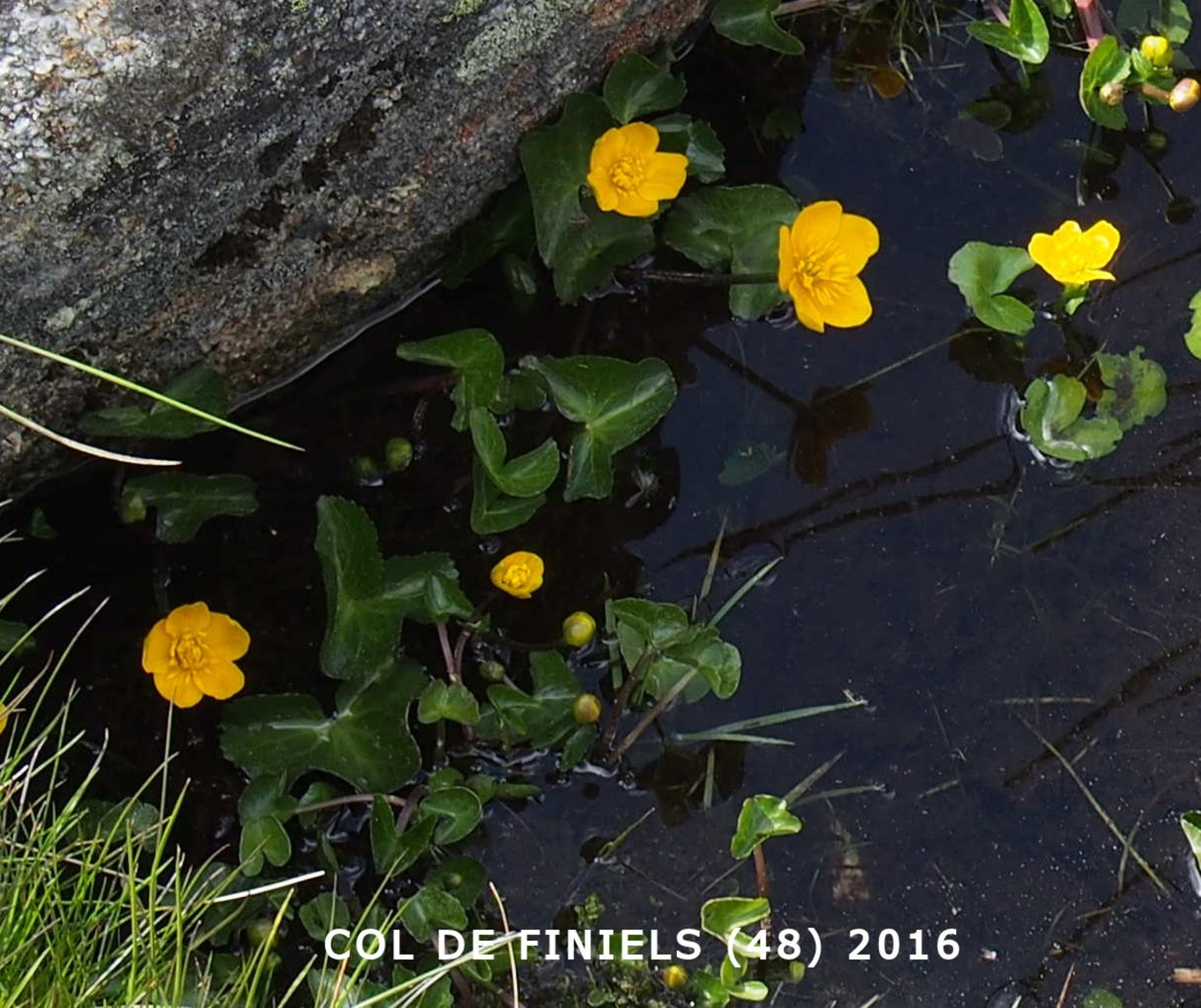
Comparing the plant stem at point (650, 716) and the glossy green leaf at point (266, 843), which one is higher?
the glossy green leaf at point (266, 843)

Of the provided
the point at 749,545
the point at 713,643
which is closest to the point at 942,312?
the point at 749,545

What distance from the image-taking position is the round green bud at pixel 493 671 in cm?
196

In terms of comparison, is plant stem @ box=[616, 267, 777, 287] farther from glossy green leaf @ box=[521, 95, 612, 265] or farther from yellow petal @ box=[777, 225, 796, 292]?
glossy green leaf @ box=[521, 95, 612, 265]

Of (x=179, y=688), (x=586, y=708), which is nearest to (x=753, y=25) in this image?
(x=586, y=708)

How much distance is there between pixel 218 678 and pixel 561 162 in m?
0.88

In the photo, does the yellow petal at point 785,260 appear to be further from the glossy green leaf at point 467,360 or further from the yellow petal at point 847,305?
the glossy green leaf at point 467,360

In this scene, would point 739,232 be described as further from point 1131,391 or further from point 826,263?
point 1131,391

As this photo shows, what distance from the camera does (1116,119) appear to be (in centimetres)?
216

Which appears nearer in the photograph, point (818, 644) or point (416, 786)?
point (416, 786)

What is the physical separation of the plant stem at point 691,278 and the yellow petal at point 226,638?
85 cm

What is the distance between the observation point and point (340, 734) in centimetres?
189

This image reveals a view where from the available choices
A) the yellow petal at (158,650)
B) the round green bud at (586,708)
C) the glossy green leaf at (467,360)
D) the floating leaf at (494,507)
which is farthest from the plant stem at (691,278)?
the yellow petal at (158,650)

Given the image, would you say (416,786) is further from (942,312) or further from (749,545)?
(942,312)

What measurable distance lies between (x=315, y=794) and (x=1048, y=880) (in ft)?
3.52
